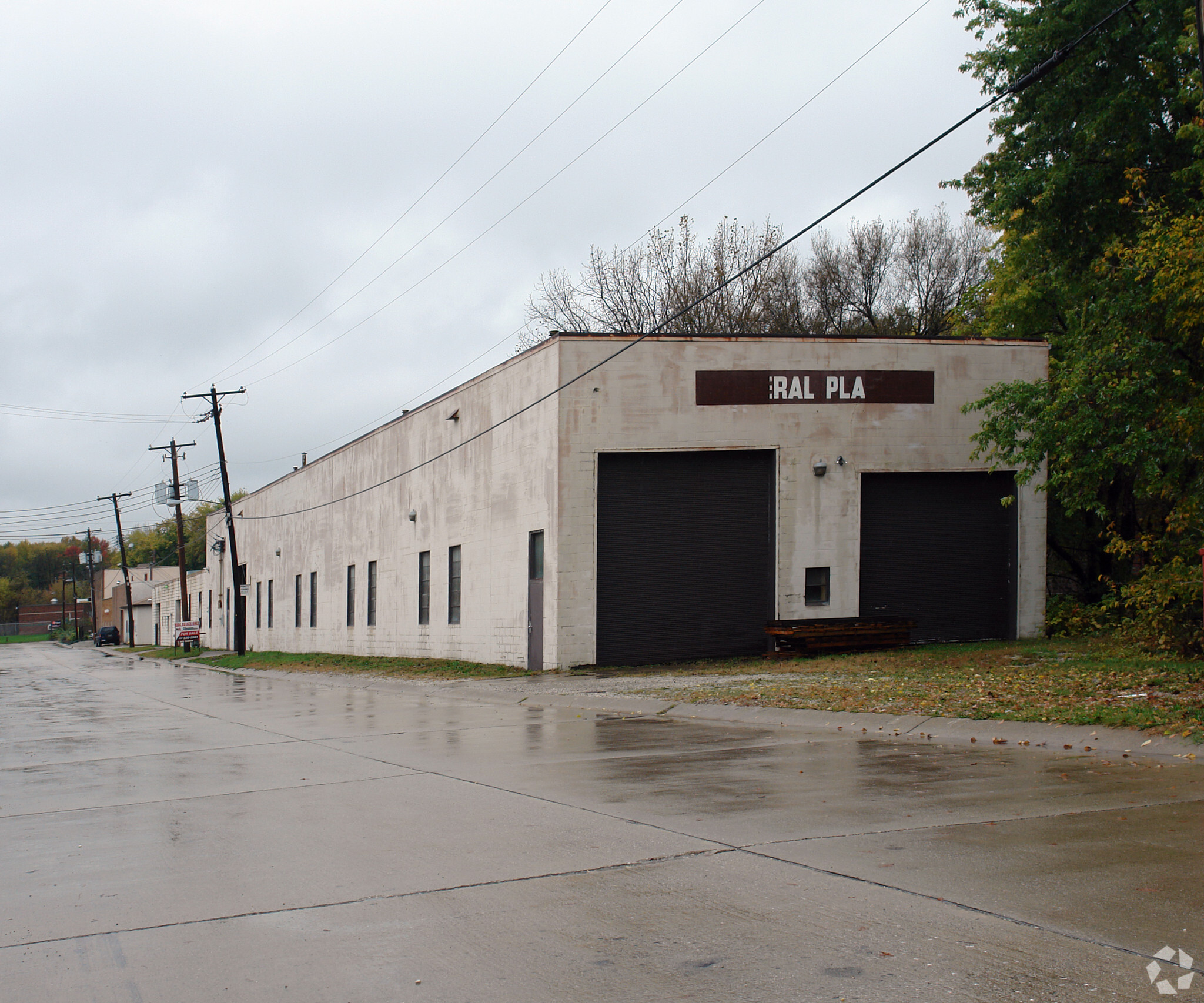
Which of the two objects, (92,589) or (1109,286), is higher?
(1109,286)

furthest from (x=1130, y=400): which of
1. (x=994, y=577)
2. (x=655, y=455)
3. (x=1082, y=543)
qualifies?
(x=1082, y=543)

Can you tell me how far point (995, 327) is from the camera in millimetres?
33938

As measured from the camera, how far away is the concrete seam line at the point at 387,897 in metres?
5.55

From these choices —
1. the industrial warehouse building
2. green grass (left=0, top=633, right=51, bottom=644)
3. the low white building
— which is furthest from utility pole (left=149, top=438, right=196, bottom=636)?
green grass (left=0, top=633, right=51, bottom=644)

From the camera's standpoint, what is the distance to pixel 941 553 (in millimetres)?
26922

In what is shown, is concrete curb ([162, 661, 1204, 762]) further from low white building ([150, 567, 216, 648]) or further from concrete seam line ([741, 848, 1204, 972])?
low white building ([150, 567, 216, 648])

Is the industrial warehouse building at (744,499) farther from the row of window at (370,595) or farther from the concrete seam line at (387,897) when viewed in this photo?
the concrete seam line at (387,897)

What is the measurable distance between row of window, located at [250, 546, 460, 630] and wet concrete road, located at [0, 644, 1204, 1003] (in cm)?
1999

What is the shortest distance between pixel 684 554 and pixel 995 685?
10.3 meters

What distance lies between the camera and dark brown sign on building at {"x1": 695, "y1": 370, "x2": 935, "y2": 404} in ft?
84.2

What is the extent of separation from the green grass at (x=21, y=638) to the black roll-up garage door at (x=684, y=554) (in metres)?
126

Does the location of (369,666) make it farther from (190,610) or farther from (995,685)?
(190,610)

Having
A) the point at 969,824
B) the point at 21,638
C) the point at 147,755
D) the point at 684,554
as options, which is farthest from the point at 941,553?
the point at 21,638

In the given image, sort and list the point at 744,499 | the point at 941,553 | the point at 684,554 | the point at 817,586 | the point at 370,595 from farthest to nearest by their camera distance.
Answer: the point at 370,595
the point at 941,553
the point at 817,586
the point at 744,499
the point at 684,554
